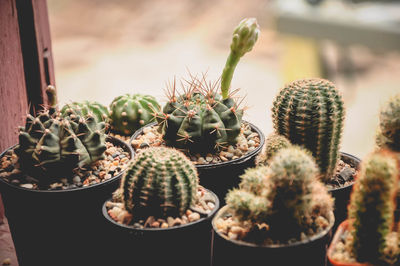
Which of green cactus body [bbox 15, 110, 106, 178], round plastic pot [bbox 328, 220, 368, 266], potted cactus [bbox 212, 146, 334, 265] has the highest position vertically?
green cactus body [bbox 15, 110, 106, 178]

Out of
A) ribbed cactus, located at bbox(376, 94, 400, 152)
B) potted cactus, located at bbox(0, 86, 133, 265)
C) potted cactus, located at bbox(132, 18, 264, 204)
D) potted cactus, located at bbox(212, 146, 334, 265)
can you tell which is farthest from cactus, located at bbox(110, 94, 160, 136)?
ribbed cactus, located at bbox(376, 94, 400, 152)

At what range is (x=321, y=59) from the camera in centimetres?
621

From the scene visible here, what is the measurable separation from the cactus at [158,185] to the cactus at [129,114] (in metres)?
0.74

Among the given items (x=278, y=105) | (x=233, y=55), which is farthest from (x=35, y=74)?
(x=278, y=105)

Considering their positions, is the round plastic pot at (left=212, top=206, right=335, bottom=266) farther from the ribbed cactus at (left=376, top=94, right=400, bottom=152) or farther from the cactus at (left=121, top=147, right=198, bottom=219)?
the ribbed cactus at (left=376, top=94, right=400, bottom=152)

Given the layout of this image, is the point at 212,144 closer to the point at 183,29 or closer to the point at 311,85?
the point at 311,85

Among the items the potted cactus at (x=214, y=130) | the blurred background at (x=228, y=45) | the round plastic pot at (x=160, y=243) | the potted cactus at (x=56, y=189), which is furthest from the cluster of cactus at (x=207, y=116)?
the blurred background at (x=228, y=45)

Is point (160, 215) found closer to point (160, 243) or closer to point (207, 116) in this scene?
point (160, 243)

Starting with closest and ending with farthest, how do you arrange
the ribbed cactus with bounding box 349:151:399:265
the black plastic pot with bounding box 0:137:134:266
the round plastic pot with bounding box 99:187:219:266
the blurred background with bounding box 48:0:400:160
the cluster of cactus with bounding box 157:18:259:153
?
the ribbed cactus with bounding box 349:151:399:265 → the round plastic pot with bounding box 99:187:219:266 → the black plastic pot with bounding box 0:137:134:266 → the cluster of cactus with bounding box 157:18:259:153 → the blurred background with bounding box 48:0:400:160

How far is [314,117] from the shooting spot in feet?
5.67

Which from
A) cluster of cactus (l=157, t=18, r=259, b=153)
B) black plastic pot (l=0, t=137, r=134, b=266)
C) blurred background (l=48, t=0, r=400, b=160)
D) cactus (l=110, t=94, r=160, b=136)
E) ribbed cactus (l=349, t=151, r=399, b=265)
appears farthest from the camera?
blurred background (l=48, t=0, r=400, b=160)

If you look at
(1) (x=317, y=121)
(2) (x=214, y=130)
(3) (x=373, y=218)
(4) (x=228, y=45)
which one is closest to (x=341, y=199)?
(1) (x=317, y=121)

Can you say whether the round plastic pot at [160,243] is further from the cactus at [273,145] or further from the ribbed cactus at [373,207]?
the ribbed cactus at [373,207]

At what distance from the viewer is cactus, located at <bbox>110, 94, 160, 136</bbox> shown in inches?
89.5
